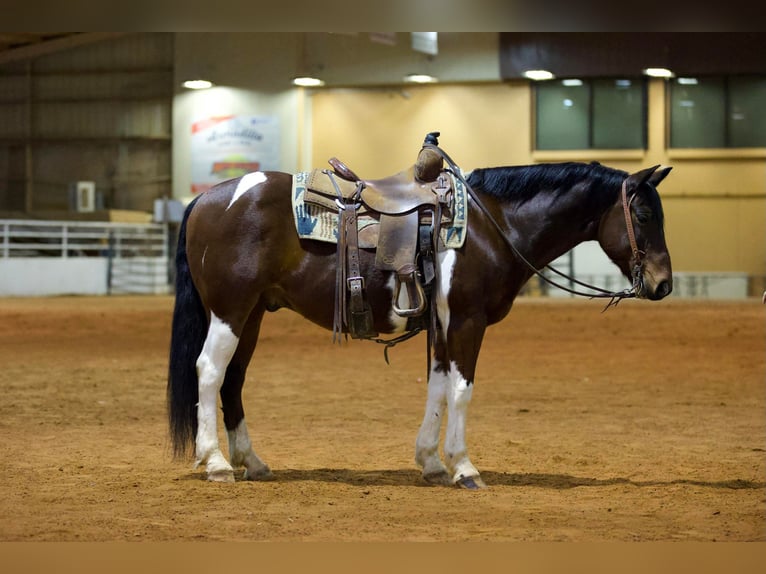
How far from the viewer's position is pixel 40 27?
430 cm

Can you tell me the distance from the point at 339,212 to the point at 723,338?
10197 mm

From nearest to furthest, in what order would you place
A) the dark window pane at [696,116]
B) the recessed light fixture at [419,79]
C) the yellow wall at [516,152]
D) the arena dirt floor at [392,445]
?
the arena dirt floor at [392,445]
the recessed light fixture at [419,79]
the yellow wall at [516,152]
the dark window pane at [696,116]

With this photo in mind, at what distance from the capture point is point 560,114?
2197 cm

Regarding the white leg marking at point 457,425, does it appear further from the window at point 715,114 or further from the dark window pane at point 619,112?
the dark window pane at point 619,112

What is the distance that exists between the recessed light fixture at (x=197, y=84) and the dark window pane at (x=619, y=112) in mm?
8074

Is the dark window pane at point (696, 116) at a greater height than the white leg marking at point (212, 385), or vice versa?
the dark window pane at point (696, 116)

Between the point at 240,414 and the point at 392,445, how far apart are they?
58.5 inches

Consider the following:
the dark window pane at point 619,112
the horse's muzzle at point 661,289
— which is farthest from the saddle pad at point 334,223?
the dark window pane at point 619,112

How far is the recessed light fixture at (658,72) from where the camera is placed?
19966 millimetres

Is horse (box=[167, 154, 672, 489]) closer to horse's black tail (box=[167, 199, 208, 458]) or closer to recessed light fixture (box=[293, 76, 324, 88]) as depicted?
horse's black tail (box=[167, 199, 208, 458])

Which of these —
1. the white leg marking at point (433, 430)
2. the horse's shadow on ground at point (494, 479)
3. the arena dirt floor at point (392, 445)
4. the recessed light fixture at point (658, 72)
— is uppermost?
the recessed light fixture at point (658, 72)

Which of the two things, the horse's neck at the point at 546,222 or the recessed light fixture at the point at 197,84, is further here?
the recessed light fixture at the point at 197,84

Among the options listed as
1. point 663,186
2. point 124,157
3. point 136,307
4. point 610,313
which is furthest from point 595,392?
A: point 124,157

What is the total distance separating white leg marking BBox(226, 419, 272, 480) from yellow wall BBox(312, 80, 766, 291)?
13.3 metres
